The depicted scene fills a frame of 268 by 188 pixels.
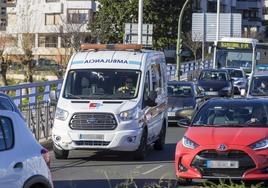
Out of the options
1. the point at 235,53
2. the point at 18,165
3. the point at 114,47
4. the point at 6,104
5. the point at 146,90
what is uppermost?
the point at 114,47

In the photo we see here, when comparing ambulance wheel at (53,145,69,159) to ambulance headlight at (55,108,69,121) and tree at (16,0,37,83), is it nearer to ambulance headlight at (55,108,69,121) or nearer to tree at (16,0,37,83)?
ambulance headlight at (55,108,69,121)

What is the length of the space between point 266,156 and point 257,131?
699mm

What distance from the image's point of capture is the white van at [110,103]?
635 inches

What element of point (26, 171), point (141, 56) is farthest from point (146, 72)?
point (26, 171)

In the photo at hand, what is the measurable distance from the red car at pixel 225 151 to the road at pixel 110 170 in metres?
0.52

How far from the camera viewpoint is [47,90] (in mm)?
21938

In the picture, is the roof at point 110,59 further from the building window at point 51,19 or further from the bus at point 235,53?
the building window at point 51,19

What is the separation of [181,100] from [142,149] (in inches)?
434

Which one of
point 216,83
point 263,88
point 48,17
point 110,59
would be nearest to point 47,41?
point 48,17

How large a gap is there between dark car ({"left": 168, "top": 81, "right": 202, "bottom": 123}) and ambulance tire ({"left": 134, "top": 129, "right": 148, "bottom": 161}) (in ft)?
32.1

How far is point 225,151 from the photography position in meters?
12.2

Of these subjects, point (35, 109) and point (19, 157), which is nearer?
point (19, 157)

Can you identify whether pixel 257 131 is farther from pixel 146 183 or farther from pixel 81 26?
pixel 81 26

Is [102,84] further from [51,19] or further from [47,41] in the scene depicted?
[51,19]
